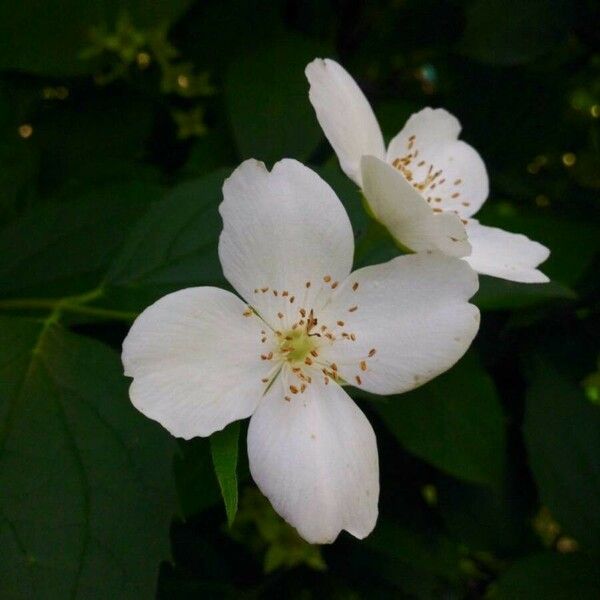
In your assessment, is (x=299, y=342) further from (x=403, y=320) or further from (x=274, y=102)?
(x=274, y=102)

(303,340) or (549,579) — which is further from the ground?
(303,340)

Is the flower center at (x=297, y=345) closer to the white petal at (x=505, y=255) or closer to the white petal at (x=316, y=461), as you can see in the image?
the white petal at (x=316, y=461)

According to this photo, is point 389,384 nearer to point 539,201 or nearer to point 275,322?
point 275,322

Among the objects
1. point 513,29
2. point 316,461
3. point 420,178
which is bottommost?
point 316,461

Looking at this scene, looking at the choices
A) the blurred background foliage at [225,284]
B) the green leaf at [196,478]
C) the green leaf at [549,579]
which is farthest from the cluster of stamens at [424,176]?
the green leaf at [549,579]

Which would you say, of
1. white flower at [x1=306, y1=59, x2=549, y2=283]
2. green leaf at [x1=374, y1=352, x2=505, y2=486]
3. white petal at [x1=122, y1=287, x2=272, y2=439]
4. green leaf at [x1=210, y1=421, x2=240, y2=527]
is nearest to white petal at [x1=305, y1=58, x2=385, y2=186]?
white flower at [x1=306, y1=59, x2=549, y2=283]

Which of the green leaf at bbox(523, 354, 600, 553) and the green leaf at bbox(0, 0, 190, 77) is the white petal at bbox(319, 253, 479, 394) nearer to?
the green leaf at bbox(523, 354, 600, 553)

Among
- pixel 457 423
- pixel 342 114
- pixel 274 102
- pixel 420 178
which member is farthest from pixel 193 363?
pixel 274 102
